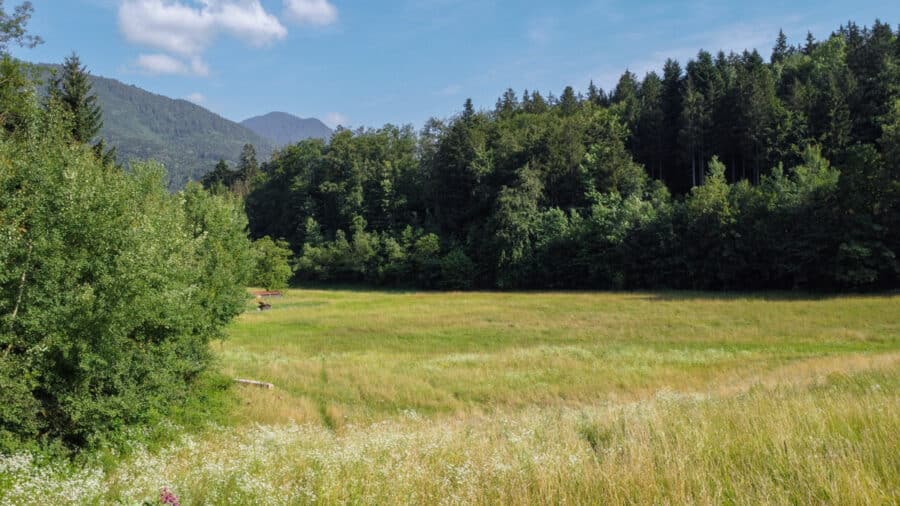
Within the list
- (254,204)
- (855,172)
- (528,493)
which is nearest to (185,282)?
(528,493)

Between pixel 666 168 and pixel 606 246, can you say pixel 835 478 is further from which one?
pixel 666 168

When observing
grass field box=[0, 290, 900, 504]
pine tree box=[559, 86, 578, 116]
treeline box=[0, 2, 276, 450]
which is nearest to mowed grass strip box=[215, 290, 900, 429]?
grass field box=[0, 290, 900, 504]

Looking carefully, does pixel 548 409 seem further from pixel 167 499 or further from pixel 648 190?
pixel 648 190

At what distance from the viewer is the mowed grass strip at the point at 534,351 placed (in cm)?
1845

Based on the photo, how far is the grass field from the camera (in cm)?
495

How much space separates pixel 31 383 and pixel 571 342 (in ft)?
84.6

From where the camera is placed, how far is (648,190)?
78562 mm

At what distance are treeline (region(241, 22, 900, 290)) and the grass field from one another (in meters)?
12.0

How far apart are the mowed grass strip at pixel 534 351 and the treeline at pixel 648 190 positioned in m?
11.1

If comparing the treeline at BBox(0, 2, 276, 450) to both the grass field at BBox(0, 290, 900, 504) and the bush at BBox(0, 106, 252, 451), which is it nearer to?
the bush at BBox(0, 106, 252, 451)

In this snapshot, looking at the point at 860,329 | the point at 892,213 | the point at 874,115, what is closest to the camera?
the point at 860,329

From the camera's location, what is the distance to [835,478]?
436cm

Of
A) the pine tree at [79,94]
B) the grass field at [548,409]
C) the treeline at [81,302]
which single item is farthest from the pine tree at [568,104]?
the treeline at [81,302]

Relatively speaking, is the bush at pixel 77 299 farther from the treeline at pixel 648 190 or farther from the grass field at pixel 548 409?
the treeline at pixel 648 190
